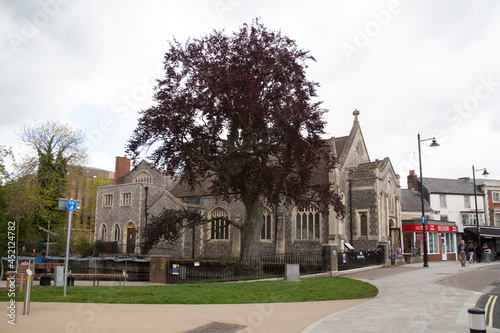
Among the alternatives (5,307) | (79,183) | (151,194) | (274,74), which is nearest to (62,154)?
(79,183)

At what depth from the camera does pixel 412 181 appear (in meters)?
51.3

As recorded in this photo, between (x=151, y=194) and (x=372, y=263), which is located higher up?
(x=151, y=194)

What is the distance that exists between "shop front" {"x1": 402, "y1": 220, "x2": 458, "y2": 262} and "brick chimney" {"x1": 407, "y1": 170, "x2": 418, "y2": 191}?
48.6 feet

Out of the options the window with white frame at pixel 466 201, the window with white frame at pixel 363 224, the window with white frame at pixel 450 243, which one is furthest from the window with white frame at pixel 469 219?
the window with white frame at pixel 363 224

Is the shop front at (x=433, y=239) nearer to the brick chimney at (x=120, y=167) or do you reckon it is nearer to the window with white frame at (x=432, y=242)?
the window with white frame at (x=432, y=242)

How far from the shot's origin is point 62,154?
40469 mm

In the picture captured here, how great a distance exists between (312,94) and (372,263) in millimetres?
11541

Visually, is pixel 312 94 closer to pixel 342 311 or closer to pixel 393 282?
pixel 393 282

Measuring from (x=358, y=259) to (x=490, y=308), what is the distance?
12.7 m

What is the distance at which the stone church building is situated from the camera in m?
28.2

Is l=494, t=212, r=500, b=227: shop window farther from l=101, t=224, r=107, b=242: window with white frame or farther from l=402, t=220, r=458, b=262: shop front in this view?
l=101, t=224, r=107, b=242: window with white frame

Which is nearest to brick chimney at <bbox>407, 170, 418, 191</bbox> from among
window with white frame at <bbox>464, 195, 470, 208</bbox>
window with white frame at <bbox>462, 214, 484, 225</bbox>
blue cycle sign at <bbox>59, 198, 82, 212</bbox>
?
window with white frame at <bbox>464, 195, 470, 208</bbox>

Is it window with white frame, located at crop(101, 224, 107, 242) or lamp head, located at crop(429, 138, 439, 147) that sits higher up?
lamp head, located at crop(429, 138, 439, 147)

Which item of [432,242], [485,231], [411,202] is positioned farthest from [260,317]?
[411,202]
